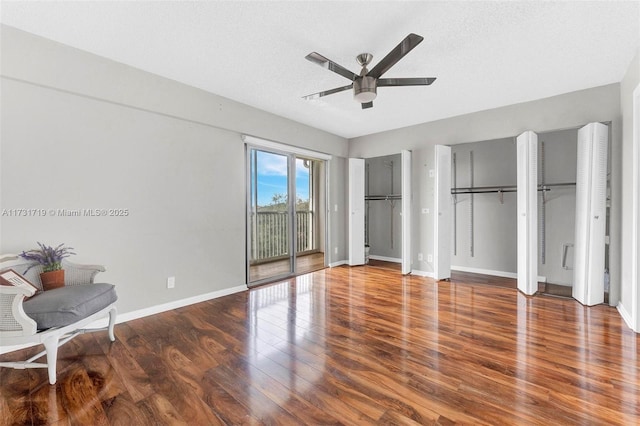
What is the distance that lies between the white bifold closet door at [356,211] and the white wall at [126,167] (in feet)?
7.31

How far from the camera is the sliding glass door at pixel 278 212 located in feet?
14.7

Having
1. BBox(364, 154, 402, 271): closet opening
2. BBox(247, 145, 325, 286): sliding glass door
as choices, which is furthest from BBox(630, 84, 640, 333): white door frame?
BBox(247, 145, 325, 286): sliding glass door

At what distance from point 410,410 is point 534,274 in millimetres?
3103

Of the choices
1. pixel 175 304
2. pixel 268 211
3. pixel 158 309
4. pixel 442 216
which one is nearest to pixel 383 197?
pixel 442 216

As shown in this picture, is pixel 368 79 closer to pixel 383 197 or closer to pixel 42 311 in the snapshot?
pixel 42 311

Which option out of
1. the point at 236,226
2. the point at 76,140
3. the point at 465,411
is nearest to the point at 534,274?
the point at 465,411

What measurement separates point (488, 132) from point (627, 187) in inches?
67.1

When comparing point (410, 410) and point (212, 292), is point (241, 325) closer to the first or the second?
point (212, 292)

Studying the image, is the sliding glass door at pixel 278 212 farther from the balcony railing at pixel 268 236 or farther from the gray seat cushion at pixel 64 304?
the gray seat cushion at pixel 64 304

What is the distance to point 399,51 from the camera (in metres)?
1.99

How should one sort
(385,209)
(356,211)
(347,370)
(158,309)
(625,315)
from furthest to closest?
(385,209) < (356,211) < (158,309) < (625,315) < (347,370)

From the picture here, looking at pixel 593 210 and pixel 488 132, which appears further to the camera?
pixel 488 132

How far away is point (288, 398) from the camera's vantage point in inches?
65.7

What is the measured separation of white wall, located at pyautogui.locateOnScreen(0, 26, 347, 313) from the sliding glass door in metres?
0.50
